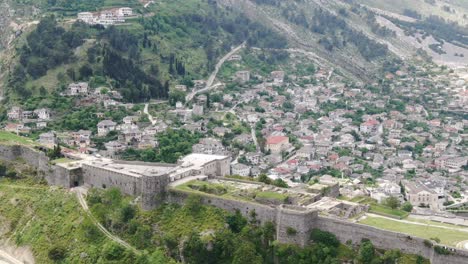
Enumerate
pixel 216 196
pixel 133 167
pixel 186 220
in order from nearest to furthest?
1. pixel 186 220
2. pixel 216 196
3. pixel 133 167

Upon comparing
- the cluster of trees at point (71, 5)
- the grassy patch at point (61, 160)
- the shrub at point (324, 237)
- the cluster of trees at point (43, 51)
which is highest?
the cluster of trees at point (71, 5)

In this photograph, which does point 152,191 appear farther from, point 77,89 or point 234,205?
point 77,89

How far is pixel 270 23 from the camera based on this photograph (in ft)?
489

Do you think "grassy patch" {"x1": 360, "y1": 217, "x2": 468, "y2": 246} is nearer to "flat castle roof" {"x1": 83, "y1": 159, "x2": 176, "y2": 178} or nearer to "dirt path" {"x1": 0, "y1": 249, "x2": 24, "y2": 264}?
"flat castle roof" {"x1": 83, "y1": 159, "x2": 176, "y2": 178}

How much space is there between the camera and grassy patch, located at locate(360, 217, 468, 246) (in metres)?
36.1

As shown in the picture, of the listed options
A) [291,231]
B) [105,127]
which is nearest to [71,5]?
[105,127]

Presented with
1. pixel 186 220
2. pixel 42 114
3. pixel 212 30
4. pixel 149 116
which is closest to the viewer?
pixel 186 220

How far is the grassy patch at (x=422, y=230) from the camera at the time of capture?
36094 mm

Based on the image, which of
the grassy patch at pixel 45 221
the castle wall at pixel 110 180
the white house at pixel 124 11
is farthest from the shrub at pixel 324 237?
the white house at pixel 124 11

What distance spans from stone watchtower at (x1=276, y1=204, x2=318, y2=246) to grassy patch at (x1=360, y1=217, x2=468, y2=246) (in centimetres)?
318

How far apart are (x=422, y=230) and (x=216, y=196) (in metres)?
13.0

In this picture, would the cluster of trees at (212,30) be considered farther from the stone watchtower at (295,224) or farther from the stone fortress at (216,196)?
the stone watchtower at (295,224)

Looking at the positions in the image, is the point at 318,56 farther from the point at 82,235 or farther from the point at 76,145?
the point at 82,235

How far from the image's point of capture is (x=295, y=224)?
3859 cm
